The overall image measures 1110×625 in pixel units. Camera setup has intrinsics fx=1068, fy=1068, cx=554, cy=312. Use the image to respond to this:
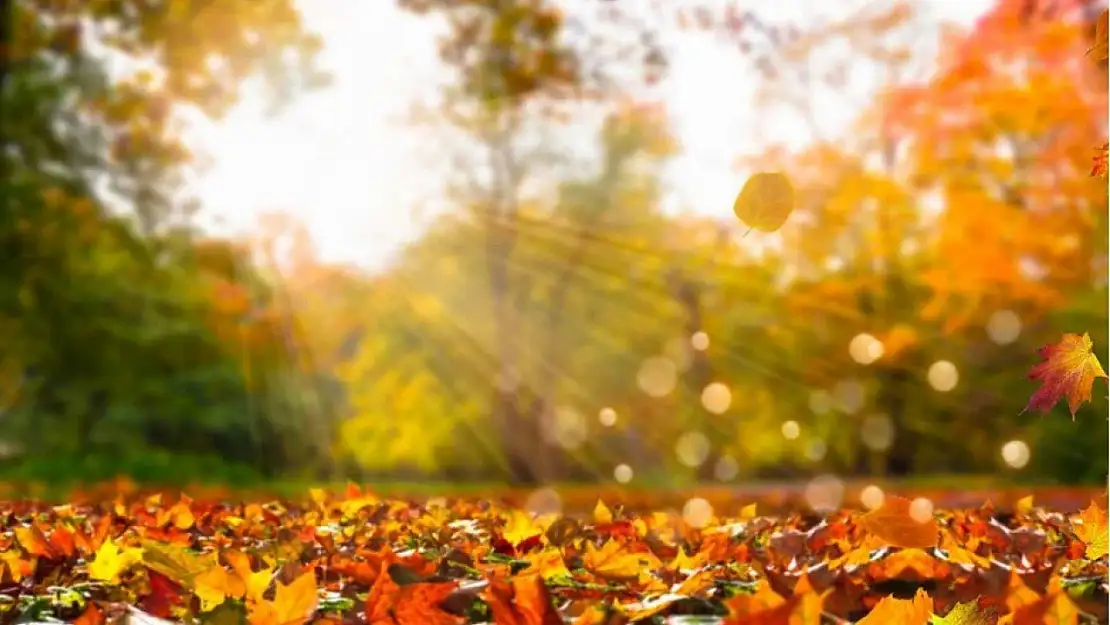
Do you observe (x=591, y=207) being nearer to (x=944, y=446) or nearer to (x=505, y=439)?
(x=505, y=439)

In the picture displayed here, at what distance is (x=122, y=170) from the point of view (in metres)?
10.4

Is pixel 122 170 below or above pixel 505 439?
above

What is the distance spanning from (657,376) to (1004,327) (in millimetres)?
4585

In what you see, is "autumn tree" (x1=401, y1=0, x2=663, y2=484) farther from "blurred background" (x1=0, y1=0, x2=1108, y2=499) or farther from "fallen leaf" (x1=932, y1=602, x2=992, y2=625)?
"fallen leaf" (x1=932, y1=602, x2=992, y2=625)

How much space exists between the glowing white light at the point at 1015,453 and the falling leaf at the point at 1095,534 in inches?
336

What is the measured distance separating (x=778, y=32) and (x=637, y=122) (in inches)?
360

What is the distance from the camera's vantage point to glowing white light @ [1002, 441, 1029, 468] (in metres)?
9.23

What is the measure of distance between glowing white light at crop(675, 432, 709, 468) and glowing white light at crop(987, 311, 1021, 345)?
3.82m

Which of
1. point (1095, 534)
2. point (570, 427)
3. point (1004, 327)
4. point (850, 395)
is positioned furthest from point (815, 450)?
point (1095, 534)

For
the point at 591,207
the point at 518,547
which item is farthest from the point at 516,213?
the point at 518,547

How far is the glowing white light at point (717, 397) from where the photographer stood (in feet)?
39.4

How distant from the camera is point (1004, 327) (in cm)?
923

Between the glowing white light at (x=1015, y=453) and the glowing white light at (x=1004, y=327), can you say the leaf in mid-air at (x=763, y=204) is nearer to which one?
the glowing white light at (x=1004, y=327)

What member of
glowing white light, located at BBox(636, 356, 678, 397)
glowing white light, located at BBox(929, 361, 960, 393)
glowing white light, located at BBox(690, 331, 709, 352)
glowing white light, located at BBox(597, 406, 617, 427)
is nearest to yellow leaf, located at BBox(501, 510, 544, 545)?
glowing white light, located at BBox(929, 361, 960, 393)
